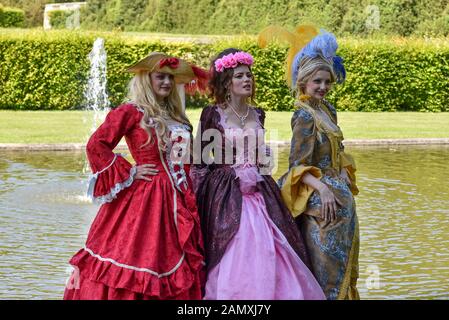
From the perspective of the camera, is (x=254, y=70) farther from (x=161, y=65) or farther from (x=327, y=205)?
(x=327, y=205)

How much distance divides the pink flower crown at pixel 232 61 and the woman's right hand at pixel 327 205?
0.76 metres

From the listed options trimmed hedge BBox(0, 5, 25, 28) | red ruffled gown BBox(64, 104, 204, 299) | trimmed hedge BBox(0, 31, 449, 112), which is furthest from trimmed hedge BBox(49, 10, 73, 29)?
red ruffled gown BBox(64, 104, 204, 299)

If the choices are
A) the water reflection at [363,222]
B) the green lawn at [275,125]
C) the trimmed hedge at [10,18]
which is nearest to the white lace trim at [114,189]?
the water reflection at [363,222]

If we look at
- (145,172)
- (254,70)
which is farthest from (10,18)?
(145,172)

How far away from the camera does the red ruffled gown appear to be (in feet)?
14.8

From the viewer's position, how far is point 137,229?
4531 mm

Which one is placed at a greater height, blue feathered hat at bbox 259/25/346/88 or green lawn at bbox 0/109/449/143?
blue feathered hat at bbox 259/25/346/88

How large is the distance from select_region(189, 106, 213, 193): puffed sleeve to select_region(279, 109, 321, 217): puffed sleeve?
41 centimetres

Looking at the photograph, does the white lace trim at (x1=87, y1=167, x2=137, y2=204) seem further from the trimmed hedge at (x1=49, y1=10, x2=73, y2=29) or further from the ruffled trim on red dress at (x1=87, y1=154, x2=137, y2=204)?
the trimmed hedge at (x1=49, y1=10, x2=73, y2=29)

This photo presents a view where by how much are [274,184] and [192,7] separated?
97.3ft

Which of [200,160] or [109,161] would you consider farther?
[200,160]

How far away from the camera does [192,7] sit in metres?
33.9

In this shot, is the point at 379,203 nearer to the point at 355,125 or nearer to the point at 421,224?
the point at 421,224

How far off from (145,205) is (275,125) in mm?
12063
